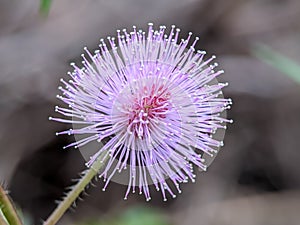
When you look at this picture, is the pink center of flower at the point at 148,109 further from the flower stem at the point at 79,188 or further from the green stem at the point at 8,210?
the green stem at the point at 8,210

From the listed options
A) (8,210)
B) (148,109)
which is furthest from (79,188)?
(148,109)

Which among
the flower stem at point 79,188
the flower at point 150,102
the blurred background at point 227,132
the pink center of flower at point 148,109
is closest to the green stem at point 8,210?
the flower stem at point 79,188

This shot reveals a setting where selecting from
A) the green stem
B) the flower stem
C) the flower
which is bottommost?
the green stem

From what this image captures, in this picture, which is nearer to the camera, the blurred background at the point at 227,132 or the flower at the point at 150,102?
the flower at the point at 150,102

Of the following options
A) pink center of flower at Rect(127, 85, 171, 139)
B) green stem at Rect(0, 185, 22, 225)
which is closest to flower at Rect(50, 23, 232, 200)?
pink center of flower at Rect(127, 85, 171, 139)

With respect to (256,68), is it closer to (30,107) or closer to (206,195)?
(206,195)

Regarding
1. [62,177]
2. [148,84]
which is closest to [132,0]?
[62,177]

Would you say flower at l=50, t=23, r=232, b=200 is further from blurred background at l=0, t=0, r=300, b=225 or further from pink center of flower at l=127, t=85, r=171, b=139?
blurred background at l=0, t=0, r=300, b=225
